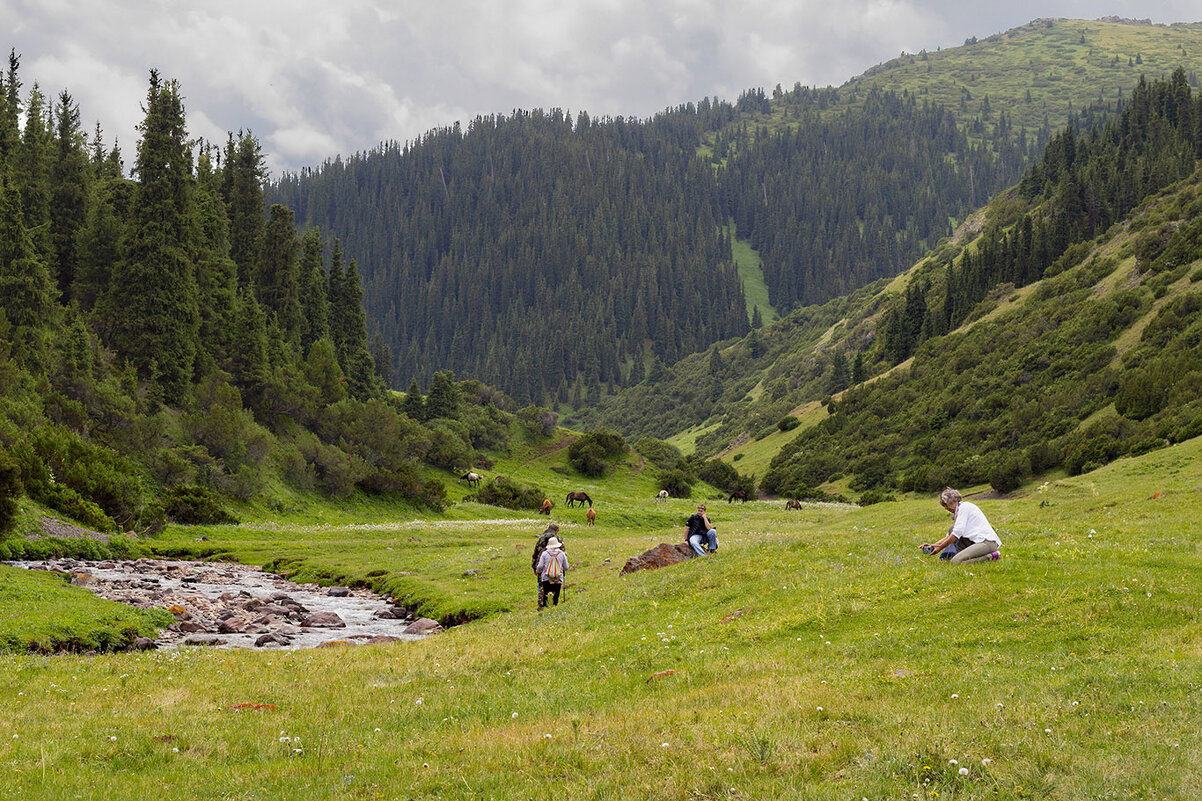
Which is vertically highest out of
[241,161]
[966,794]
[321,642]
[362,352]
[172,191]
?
[241,161]

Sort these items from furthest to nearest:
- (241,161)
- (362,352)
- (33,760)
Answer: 1. (362,352)
2. (241,161)
3. (33,760)

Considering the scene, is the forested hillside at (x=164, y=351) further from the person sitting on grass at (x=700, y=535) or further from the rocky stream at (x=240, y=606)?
the person sitting on grass at (x=700, y=535)

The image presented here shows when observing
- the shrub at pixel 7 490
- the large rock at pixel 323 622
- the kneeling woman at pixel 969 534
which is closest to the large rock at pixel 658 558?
the large rock at pixel 323 622

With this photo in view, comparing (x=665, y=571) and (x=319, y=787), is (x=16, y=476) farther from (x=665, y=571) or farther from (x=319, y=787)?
(x=319, y=787)

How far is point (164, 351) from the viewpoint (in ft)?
234

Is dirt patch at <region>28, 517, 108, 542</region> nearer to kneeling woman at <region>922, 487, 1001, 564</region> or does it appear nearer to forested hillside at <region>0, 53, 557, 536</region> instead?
forested hillside at <region>0, 53, 557, 536</region>

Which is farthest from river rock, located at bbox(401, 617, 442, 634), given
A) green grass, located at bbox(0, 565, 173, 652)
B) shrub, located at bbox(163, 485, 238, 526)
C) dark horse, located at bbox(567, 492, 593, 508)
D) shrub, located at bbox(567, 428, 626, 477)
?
shrub, located at bbox(567, 428, 626, 477)

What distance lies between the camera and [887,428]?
11031 centimetres

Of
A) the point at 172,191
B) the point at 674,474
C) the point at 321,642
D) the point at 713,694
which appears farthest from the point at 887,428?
the point at 713,694

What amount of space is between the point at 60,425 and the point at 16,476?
24.4m

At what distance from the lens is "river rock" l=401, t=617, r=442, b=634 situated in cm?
2923

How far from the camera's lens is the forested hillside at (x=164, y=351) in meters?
52.5

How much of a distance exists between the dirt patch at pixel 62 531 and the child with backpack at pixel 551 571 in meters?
24.6

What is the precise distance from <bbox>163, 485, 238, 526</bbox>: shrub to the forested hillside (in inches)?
6.0
